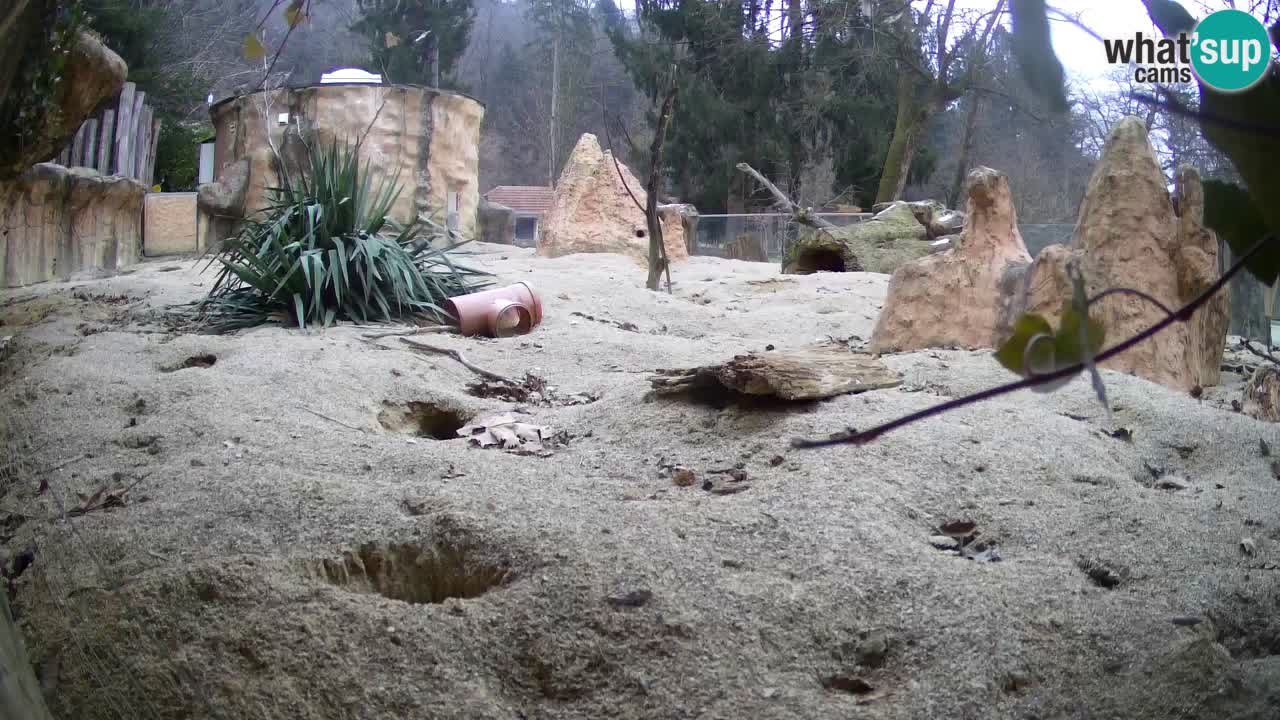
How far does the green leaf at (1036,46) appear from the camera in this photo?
2.69 feet

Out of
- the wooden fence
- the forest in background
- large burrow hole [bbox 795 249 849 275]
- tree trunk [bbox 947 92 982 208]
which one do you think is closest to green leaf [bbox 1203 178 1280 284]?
tree trunk [bbox 947 92 982 208]

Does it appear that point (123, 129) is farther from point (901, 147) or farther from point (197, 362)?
point (901, 147)

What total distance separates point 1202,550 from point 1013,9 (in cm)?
159

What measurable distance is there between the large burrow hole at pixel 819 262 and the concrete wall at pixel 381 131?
4.59 meters

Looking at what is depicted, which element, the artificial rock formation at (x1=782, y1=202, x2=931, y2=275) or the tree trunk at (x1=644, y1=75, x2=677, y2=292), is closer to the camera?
the tree trunk at (x1=644, y1=75, x2=677, y2=292)

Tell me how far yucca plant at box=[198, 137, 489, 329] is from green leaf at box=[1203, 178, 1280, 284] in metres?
4.27

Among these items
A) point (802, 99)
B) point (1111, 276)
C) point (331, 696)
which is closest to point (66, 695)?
point (331, 696)

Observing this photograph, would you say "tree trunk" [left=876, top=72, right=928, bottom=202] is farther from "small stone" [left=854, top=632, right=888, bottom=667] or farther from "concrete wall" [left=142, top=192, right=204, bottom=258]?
"small stone" [left=854, top=632, right=888, bottom=667]

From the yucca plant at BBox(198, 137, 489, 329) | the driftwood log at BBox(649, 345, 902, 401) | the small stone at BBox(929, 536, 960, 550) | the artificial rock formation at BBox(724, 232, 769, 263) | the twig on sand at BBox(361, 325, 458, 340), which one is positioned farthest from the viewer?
A: the artificial rock formation at BBox(724, 232, 769, 263)

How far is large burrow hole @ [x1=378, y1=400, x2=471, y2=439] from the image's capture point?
331 cm

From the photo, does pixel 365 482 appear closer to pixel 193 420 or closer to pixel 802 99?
pixel 193 420

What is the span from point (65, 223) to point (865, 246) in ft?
23.4

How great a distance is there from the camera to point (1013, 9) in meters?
0.82

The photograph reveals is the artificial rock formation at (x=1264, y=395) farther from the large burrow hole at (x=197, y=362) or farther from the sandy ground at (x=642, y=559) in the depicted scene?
the large burrow hole at (x=197, y=362)
